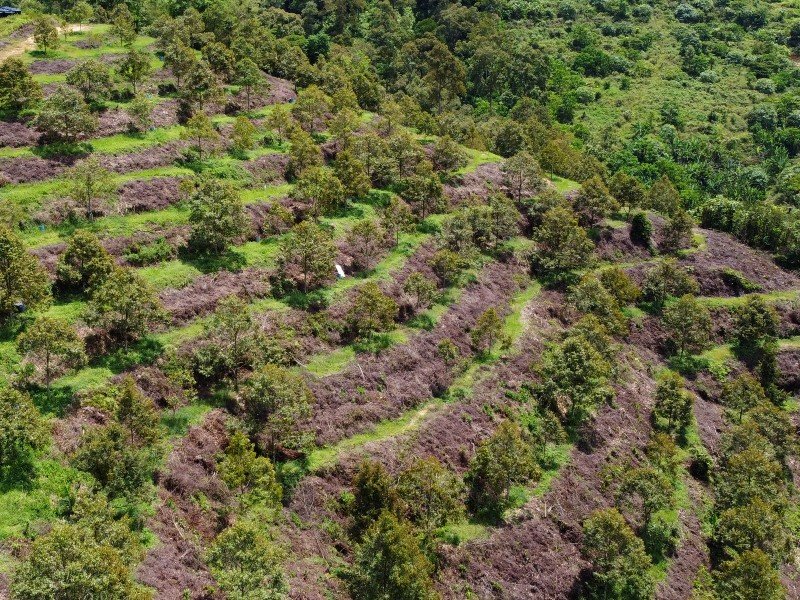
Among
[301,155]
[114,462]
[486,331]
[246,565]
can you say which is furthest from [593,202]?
[114,462]

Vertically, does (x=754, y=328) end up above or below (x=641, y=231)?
below

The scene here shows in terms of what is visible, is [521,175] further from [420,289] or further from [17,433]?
[17,433]

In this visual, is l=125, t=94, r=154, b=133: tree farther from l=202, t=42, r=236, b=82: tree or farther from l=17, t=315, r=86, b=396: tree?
l=17, t=315, r=86, b=396: tree

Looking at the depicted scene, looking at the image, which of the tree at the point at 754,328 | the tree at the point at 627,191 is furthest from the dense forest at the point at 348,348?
the tree at the point at 754,328

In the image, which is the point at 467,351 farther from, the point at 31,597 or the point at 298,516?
the point at 31,597

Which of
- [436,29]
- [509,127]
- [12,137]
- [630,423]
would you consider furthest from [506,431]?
[436,29]

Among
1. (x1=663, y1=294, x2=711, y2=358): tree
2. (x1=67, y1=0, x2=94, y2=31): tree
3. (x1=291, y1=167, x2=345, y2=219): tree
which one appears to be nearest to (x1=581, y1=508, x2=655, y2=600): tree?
(x1=663, y1=294, x2=711, y2=358): tree
